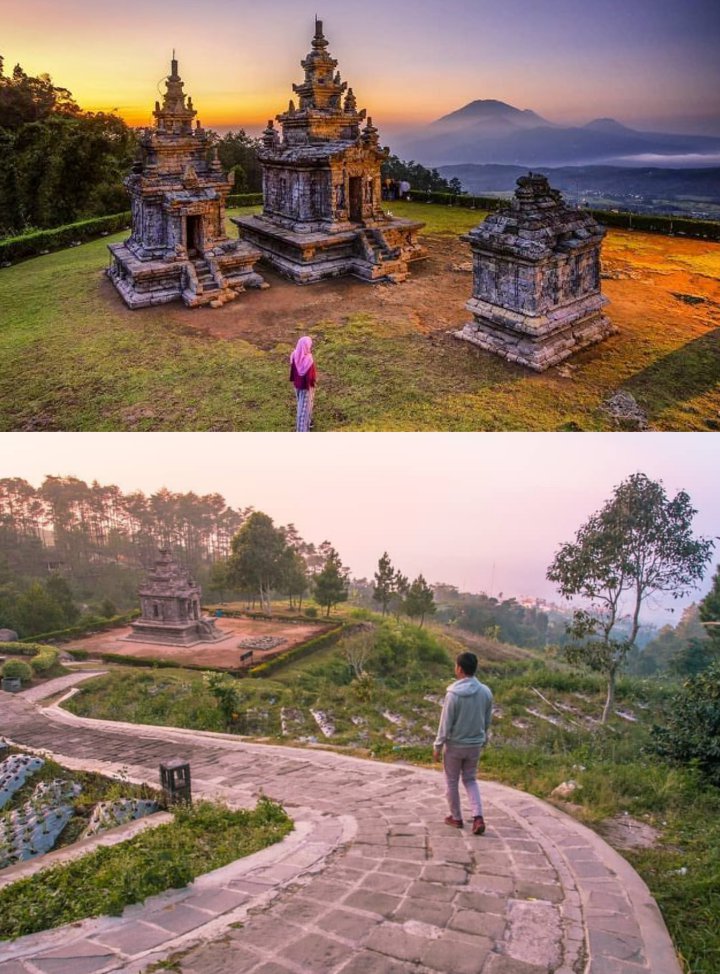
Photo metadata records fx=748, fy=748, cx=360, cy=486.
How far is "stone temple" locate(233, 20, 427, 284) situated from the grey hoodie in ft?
40.2

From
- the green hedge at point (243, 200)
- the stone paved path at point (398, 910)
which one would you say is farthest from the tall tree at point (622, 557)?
the green hedge at point (243, 200)

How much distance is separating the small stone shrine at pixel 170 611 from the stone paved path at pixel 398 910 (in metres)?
10.4

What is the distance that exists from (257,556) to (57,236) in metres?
11.2

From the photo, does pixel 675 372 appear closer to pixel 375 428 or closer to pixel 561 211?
pixel 561 211

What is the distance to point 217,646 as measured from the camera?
48.4 feet

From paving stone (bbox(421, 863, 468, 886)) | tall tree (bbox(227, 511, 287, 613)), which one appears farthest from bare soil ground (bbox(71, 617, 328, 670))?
paving stone (bbox(421, 863, 468, 886))

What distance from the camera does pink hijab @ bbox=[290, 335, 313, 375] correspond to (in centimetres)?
723

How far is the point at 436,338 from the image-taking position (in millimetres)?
12219

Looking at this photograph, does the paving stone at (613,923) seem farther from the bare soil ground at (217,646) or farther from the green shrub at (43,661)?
the green shrub at (43,661)

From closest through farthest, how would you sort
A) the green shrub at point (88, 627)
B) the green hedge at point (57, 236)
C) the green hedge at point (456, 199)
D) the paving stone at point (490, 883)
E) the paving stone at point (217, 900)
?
the paving stone at point (217, 900)
the paving stone at point (490, 883)
the green shrub at point (88, 627)
the green hedge at point (57, 236)
the green hedge at point (456, 199)

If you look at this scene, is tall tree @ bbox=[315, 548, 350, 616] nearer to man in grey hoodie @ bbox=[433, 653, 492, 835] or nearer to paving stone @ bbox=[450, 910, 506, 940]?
man in grey hoodie @ bbox=[433, 653, 492, 835]

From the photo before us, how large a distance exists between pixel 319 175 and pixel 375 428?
29.0 ft

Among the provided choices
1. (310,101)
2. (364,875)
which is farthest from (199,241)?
(364,875)

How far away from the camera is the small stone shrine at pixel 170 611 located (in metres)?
15.1
